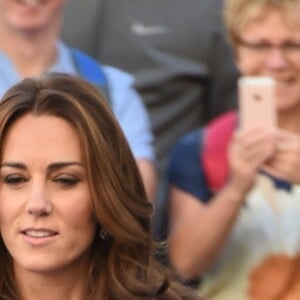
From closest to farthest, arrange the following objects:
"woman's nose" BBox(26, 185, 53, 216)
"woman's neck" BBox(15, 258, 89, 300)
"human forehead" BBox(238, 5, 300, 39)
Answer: "woman's nose" BBox(26, 185, 53, 216)
"woman's neck" BBox(15, 258, 89, 300)
"human forehead" BBox(238, 5, 300, 39)

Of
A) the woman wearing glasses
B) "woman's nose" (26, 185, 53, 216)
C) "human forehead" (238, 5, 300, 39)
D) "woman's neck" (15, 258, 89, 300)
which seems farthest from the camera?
"human forehead" (238, 5, 300, 39)

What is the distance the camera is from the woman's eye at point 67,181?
123 inches

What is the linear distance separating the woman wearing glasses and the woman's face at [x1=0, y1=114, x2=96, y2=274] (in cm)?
113

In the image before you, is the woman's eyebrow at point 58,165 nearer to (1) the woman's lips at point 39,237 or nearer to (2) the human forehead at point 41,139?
(2) the human forehead at point 41,139

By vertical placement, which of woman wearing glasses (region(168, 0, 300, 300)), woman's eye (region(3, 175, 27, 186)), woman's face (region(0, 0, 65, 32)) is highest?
woman's face (region(0, 0, 65, 32))

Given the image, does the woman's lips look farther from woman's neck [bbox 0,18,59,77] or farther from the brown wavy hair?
woman's neck [bbox 0,18,59,77]

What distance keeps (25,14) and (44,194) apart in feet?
4.72

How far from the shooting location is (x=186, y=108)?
5.18m

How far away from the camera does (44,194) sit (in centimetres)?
309

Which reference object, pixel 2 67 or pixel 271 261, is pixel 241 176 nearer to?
pixel 271 261

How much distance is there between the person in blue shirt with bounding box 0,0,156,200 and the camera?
4.40 m

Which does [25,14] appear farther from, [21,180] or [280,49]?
[21,180]

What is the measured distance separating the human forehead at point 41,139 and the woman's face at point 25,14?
1285mm

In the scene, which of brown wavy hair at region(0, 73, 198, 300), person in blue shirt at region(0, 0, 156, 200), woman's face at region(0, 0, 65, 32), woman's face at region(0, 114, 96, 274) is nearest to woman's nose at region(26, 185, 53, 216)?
woman's face at region(0, 114, 96, 274)
